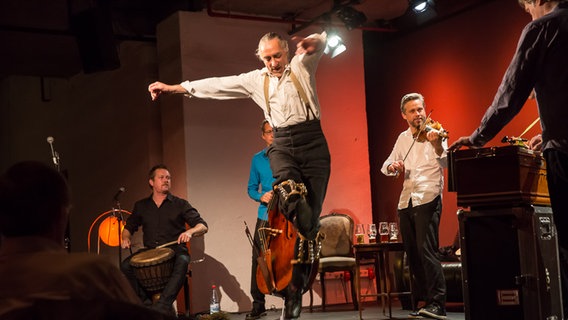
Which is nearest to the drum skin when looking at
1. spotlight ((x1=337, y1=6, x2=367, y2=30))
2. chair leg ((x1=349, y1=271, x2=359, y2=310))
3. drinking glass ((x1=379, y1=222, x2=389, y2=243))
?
drinking glass ((x1=379, y1=222, x2=389, y2=243))

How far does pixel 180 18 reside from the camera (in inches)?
327

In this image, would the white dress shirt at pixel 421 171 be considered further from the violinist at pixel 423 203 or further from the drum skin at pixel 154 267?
the drum skin at pixel 154 267

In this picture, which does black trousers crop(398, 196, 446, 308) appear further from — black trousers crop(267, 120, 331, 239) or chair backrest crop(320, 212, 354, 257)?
chair backrest crop(320, 212, 354, 257)

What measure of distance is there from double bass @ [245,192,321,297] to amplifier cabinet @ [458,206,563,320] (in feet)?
2.99

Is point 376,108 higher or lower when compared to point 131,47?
lower

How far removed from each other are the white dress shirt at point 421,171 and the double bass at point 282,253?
62.3 inches

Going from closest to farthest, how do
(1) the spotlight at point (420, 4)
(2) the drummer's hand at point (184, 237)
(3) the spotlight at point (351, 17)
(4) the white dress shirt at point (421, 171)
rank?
(4) the white dress shirt at point (421, 171), (2) the drummer's hand at point (184, 237), (1) the spotlight at point (420, 4), (3) the spotlight at point (351, 17)

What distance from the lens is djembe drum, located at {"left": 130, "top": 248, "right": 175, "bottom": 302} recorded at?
688 centimetres

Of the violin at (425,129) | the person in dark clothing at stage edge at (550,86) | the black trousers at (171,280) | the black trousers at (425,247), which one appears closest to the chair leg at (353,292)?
the black trousers at (425,247)

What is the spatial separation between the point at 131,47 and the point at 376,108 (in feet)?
10.5

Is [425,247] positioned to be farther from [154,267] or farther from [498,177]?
[154,267]

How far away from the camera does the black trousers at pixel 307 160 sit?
14.6ft

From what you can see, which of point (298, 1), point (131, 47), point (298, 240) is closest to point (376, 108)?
point (298, 1)

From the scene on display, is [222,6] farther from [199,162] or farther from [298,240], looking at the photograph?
[298,240]
